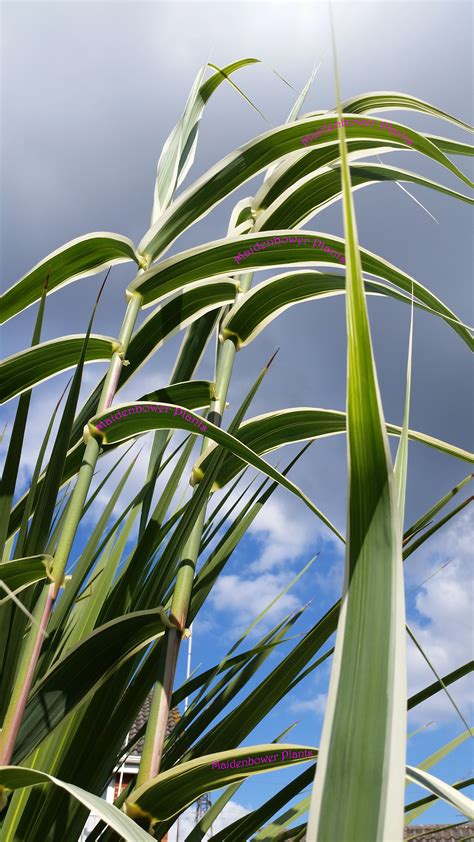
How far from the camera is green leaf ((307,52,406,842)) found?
26 cm

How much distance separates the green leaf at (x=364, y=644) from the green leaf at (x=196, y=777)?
7.7 inches

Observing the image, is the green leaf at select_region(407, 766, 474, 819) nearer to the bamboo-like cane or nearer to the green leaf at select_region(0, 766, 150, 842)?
the green leaf at select_region(0, 766, 150, 842)

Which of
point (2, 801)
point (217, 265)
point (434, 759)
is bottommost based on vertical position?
point (2, 801)

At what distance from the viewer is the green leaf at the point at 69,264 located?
2.40 feet

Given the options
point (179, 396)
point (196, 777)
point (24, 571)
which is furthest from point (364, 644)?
point (179, 396)

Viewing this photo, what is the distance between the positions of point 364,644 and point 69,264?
602mm

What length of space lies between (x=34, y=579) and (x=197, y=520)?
0.16 metres

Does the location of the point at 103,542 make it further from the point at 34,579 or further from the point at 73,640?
the point at 34,579

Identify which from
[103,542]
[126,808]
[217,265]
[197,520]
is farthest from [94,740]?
[217,265]

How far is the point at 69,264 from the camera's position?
754 mm

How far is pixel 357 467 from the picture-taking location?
0.28 meters

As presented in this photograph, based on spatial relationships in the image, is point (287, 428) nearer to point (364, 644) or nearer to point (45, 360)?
point (45, 360)

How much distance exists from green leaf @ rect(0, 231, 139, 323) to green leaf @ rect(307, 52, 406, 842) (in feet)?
1.61

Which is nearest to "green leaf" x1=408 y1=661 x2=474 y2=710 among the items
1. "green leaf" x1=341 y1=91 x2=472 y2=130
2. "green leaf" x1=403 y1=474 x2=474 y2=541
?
"green leaf" x1=403 y1=474 x2=474 y2=541
